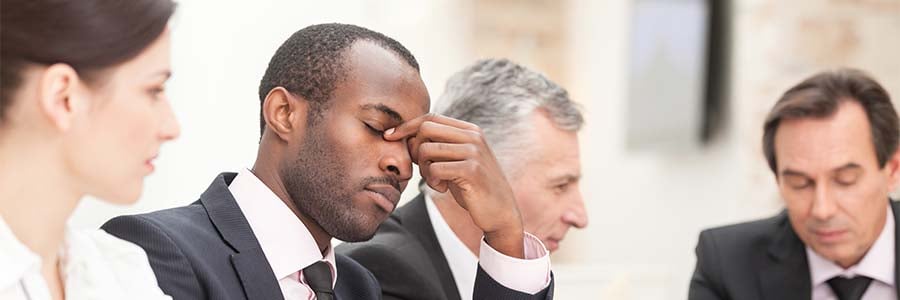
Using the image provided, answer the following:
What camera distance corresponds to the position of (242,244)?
1.71 metres

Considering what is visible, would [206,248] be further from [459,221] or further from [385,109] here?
[459,221]

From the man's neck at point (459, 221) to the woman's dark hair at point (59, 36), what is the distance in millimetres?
1262

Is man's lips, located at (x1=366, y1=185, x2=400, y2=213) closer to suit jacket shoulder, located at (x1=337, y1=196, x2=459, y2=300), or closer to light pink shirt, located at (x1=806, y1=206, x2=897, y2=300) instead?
suit jacket shoulder, located at (x1=337, y1=196, x2=459, y2=300)

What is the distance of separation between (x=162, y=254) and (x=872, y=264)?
6.33 ft

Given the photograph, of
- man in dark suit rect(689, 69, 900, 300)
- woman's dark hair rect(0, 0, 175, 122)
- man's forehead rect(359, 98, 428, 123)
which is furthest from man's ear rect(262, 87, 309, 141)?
man in dark suit rect(689, 69, 900, 300)

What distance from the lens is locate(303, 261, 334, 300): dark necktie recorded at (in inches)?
70.1

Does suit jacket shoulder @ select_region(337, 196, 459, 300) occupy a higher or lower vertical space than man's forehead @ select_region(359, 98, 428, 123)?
lower

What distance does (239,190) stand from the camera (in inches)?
70.8

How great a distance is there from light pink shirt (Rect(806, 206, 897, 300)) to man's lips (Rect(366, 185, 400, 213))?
1.51 metres

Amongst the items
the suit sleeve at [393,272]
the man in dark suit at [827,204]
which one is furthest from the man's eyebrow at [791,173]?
the suit sleeve at [393,272]

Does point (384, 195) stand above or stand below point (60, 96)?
below

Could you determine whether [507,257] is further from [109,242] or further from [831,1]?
[831,1]

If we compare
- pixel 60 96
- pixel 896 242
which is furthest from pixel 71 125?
pixel 896 242

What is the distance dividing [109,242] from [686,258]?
4438mm
